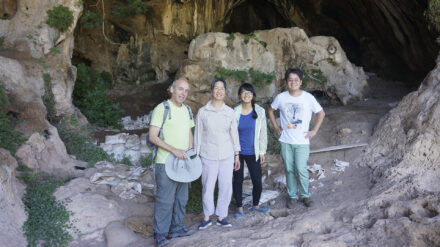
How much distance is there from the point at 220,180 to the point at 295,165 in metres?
0.94

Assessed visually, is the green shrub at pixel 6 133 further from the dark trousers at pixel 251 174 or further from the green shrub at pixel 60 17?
the dark trousers at pixel 251 174

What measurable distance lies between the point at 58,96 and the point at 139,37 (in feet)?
18.2

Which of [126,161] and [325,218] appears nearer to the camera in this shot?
[325,218]

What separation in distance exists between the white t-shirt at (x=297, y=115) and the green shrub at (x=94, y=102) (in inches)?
206

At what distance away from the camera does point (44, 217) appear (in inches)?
145

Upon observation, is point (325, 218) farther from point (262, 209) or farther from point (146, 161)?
point (146, 161)

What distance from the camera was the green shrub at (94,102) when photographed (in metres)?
8.05

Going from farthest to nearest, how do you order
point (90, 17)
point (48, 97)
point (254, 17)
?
point (254, 17) < point (90, 17) < point (48, 97)

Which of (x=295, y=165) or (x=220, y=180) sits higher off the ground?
(x=295, y=165)

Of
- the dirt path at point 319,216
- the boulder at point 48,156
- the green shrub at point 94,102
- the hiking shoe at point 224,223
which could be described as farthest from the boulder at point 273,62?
the hiking shoe at point 224,223

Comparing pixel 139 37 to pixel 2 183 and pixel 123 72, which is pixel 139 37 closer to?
pixel 123 72

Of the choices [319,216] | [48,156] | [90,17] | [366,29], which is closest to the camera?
[319,216]

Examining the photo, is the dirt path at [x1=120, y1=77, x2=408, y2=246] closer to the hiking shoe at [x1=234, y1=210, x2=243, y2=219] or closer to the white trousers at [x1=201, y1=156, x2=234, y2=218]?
the hiking shoe at [x1=234, y1=210, x2=243, y2=219]

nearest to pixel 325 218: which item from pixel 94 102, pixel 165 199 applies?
pixel 165 199
